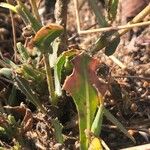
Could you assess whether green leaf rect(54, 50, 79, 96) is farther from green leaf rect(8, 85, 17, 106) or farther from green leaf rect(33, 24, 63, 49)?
green leaf rect(8, 85, 17, 106)

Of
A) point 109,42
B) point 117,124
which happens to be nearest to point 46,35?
point 109,42

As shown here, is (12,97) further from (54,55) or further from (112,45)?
(112,45)

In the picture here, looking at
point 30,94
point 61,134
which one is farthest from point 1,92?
point 61,134

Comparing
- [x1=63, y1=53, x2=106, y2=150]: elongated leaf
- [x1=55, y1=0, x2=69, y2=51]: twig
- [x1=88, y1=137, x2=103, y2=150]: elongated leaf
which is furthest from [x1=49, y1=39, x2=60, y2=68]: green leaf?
[x1=88, y1=137, x2=103, y2=150]: elongated leaf

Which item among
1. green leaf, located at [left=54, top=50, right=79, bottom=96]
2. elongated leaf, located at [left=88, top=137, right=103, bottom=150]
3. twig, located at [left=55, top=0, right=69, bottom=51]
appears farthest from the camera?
twig, located at [left=55, top=0, right=69, bottom=51]

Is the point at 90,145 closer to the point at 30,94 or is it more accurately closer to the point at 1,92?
the point at 30,94

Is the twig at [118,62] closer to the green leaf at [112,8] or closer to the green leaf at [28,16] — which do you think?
the green leaf at [112,8]

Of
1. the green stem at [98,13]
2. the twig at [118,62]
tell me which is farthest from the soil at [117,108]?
the green stem at [98,13]
